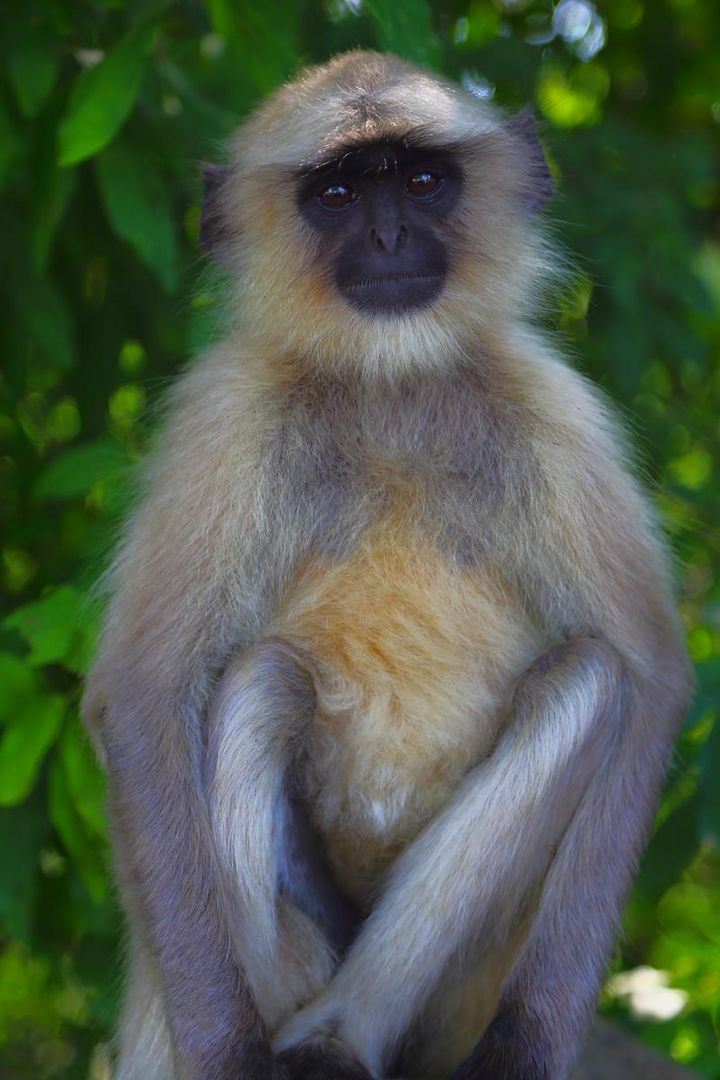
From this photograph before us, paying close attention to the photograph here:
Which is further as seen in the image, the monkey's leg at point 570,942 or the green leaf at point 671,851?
the green leaf at point 671,851

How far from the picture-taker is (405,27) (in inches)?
129

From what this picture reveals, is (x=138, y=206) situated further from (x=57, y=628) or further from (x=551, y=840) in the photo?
(x=551, y=840)

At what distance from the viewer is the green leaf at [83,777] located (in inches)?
144

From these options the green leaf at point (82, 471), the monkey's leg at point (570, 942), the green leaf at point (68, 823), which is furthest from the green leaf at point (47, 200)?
the monkey's leg at point (570, 942)

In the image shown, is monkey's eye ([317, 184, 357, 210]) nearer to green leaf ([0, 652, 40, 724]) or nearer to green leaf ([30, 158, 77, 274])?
green leaf ([30, 158, 77, 274])

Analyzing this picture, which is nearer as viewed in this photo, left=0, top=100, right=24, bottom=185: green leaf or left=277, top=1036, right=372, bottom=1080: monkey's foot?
left=277, top=1036, right=372, bottom=1080: monkey's foot

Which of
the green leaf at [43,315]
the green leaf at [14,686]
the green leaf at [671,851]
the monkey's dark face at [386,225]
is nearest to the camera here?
the monkey's dark face at [386,225]

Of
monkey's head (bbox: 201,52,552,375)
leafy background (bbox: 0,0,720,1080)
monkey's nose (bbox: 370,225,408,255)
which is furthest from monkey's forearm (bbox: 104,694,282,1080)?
monkey's nose (bbox: 370,225,408,255)

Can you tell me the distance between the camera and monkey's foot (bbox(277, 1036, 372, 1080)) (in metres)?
2.99

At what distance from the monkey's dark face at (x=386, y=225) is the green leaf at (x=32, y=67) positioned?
30.6 inches

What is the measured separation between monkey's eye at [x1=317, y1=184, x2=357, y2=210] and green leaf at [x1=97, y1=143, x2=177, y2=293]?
0.50m

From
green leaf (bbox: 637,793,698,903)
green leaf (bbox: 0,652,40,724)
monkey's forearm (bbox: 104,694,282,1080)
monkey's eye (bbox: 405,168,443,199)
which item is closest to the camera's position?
monkey's forearm (bbox: 104,694,282,1080)

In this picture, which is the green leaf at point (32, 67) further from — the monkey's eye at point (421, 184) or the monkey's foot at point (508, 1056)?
the monkey's foot at point (508, 1056)

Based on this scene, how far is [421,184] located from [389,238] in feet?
0.75
